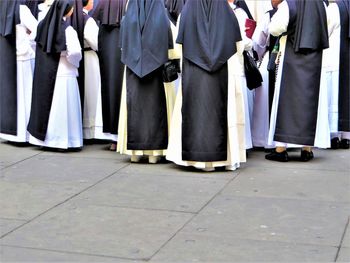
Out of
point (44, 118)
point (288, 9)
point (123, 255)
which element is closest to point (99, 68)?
point (44, 118)

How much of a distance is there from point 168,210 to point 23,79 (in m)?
3.70

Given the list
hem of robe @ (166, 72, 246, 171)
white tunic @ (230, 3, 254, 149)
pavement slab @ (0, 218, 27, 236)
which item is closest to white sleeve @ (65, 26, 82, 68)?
hem of robe @ (166, 72, 246, 171)

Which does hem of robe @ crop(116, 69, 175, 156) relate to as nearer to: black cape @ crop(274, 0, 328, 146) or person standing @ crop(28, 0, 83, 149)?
person standing @ crop(28, 0, 83, 149)

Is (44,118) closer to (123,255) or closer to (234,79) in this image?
(234,79)

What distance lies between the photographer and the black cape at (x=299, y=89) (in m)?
8.15

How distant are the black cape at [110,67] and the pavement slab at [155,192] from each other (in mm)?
1398

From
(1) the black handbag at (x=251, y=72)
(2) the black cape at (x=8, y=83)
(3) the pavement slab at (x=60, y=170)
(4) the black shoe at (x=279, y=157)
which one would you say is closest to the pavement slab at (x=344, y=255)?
(3) the pavement slab at (x=60, y=170)

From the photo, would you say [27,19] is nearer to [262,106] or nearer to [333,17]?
[262,106]

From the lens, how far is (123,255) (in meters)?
5.29

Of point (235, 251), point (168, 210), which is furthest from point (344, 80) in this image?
point (235, 251)

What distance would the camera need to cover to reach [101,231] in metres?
5.86

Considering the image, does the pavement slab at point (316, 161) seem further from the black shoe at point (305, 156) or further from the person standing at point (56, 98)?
the person standing at point (56, 98)

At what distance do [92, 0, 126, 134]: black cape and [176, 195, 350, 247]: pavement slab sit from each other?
2.49m

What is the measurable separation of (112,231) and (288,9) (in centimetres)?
351
